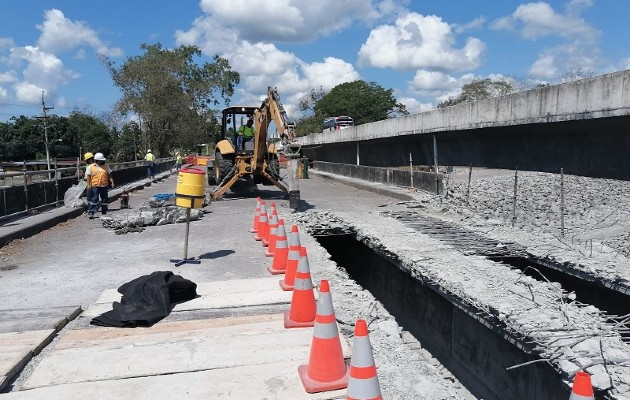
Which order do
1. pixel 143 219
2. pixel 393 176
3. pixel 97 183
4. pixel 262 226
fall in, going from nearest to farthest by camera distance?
pixel 262 226 < pixel 143 219 < pixel 97 183 < pixel 393 176

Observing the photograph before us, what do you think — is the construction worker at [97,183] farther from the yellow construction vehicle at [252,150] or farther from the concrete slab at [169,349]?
the concrete slab at [169,349]

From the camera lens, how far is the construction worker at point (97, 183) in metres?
14.0

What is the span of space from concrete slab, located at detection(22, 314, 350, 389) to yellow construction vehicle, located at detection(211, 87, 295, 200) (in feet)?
34.6

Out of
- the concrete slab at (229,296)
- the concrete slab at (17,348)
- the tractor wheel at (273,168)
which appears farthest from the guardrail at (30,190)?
the concrete slab at (17,348)

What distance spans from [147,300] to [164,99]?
4573 cm

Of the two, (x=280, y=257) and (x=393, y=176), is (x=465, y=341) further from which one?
(x=393, y=176)

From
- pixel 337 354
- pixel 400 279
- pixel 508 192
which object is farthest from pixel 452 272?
pixel 508 192

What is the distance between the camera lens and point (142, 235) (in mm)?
11148

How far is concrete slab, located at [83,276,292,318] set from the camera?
5.78 m

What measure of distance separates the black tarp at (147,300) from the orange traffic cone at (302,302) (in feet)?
4.64

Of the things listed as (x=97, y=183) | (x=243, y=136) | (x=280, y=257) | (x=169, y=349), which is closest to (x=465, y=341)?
(x=280, y=257)

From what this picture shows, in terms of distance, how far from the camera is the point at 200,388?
378cm

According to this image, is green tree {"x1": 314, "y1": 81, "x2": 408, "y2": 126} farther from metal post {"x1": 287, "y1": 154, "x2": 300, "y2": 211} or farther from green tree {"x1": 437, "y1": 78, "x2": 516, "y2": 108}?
metal post {"x1": 287, "y1": 154, "x2": 300, "y2": 211}

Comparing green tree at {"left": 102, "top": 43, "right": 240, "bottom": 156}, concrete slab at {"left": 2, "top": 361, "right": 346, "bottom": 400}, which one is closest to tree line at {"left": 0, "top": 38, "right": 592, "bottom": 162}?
green tree at {"left": 102, "top": 43, "right": 240, "bottom": 156}
